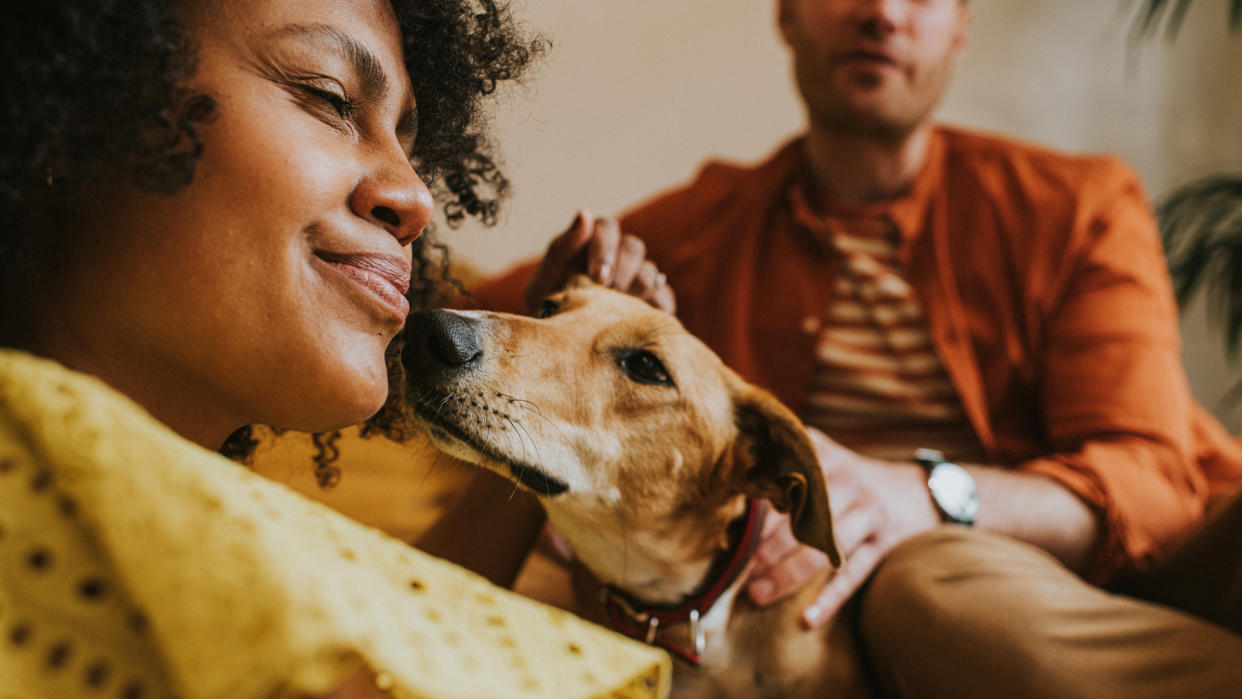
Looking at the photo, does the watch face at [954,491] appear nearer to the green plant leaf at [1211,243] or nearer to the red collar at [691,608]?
the red collar at [691,608]

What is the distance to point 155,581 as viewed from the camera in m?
0.45

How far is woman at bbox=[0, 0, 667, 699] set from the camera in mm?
453

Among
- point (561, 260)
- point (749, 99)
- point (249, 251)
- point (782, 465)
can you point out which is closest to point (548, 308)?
point (561, 260)

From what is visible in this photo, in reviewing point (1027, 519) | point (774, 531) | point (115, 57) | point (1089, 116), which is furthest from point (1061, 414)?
point (1089, 116)

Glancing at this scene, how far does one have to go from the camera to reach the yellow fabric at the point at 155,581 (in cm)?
44

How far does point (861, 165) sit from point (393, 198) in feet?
4.34

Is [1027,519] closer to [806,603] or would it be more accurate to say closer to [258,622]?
[806,603]

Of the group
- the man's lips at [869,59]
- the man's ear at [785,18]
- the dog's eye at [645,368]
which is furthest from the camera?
the man's ear at [785,18]

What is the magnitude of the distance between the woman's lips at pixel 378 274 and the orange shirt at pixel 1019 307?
0.65m

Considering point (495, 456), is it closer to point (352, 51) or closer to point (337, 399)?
point (337, 399)

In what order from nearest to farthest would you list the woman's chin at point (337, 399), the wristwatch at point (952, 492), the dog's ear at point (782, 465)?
the woman's chin at point (337, 399) < the dog's ear at point (782, 465) < the wristwatch at point (952, 492)

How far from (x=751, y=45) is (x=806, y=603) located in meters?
1.47

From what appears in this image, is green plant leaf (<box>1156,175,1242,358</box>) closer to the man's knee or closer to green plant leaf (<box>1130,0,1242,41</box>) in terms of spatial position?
green plant leaf (<box>1130,0,1242,41</box>)

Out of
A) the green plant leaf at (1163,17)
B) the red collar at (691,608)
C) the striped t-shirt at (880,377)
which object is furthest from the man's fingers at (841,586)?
the green plant leaf at (1163,17)
